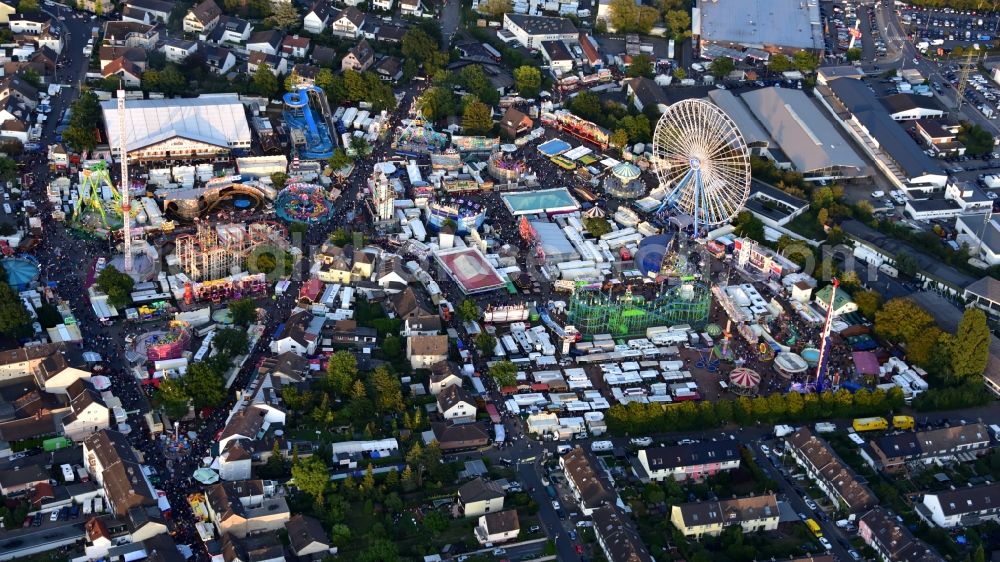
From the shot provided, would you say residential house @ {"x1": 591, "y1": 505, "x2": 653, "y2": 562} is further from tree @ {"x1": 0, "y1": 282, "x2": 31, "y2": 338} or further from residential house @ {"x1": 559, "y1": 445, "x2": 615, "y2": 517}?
tree @ {"x1": 0, "y1": 282, "x2": 31, "y2": 338}

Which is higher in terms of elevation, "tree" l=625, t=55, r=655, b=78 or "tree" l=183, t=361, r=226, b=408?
"tree" l=625, t=55, r=655, b=78

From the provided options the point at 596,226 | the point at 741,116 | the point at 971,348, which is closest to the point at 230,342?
the point at 596,226

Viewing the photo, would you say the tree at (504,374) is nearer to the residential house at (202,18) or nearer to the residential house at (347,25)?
the residential house at (347,25)

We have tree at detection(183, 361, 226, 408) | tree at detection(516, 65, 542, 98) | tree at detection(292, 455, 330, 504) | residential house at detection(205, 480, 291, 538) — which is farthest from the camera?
tree at detection(516, 65, 542, 98)

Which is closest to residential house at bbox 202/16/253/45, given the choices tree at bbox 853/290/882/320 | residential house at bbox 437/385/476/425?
residential house at bbox 437/385/476/425

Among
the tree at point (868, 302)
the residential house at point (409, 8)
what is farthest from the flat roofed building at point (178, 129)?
the tree at point (868, 302)

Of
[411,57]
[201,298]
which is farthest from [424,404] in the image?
[411,57]

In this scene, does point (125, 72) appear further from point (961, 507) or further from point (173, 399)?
point (961, 507)
